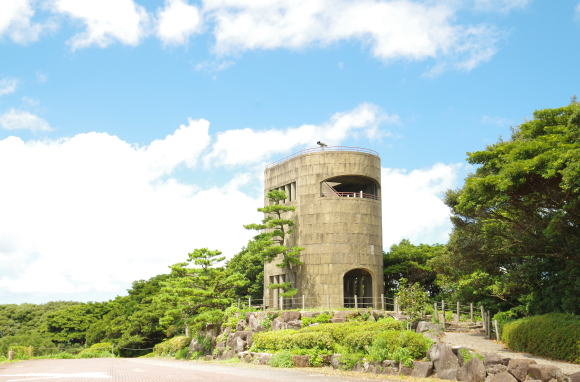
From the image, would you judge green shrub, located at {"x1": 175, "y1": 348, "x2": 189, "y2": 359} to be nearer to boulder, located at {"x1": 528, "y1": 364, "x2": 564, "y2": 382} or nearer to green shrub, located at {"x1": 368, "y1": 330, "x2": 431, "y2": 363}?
green shrub, located at {"x1": 368, "y1": 330, "x2": 431, "y2": 363}

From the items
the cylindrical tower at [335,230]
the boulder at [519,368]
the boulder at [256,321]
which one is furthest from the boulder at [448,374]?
the cylindrical tower at [335,230]

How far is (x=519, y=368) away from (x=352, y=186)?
26706mm

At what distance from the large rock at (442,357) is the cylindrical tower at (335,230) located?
58.4 ft

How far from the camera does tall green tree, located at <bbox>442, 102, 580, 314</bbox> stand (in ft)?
58.7

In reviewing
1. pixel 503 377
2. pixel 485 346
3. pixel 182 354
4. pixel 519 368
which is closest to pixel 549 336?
pixel 485 346

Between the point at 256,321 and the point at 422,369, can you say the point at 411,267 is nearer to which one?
the point at 256,321

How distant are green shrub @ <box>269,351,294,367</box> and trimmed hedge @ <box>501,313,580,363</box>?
8.16m

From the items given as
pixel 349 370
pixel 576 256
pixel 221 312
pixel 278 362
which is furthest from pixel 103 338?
pixel 576 256

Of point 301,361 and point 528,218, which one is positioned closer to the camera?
point 301,361

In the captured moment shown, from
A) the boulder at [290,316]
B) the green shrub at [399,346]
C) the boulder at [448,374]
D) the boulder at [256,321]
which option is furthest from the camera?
the boulder at [256,321]

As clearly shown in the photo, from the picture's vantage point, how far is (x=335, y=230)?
115ft

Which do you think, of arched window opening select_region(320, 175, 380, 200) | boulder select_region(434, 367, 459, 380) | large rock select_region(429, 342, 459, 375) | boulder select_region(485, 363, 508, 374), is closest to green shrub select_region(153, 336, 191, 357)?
arched window opening select_region(320, 175, 380, 200)

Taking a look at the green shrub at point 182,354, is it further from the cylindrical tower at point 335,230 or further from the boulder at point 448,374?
the boulder at point 448,374

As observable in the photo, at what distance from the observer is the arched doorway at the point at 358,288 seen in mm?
36281
